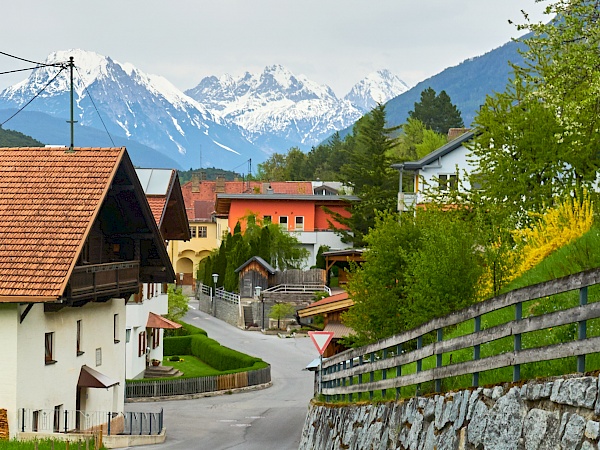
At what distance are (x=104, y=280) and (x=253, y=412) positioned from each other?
13.6m

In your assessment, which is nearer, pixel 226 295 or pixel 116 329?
pixel 116 329

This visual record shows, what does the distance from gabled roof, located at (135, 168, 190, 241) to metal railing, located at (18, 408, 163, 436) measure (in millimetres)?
8491

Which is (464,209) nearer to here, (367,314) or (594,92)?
(367,314)

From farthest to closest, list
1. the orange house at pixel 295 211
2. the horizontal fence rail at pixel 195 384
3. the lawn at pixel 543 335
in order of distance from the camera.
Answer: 1. the orange house at pixel 295 211
2. the horizontal fence rail at pixel 195 384
3. the lawn at pixel 543 335

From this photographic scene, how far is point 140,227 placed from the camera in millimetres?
31906

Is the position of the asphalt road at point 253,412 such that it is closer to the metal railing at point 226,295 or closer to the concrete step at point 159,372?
the concrete step at point 159,372

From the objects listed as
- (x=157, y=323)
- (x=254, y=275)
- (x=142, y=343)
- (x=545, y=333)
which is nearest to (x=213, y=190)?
(x=254, y=275)

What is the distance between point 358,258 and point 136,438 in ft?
138

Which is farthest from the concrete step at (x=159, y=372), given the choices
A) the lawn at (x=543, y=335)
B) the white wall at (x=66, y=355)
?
the lawn at (x=543, y=335)

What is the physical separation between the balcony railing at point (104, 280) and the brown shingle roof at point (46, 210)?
2.78ft

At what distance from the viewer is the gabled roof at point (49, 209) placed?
2605cm

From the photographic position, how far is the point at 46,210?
2817cm

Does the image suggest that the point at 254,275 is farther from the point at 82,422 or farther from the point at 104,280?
the point at 104,280

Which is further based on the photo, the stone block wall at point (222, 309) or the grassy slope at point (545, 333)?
the stone block wall at point (222, 309)
